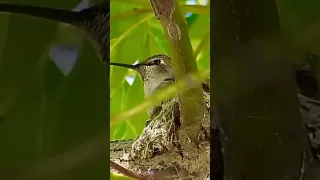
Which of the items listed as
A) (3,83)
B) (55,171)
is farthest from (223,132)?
(3,83)

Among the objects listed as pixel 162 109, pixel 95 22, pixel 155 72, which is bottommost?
pixel 162 109

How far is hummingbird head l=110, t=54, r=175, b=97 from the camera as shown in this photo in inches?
60.7

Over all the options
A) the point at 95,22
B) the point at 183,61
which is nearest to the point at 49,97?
the point at 95,22

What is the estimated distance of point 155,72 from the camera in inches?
61.1

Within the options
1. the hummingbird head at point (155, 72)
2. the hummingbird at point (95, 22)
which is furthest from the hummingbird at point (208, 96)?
the hummingbird at point (95, 22)

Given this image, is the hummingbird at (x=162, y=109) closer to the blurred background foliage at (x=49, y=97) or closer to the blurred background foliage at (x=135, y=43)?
the blurred background foliage at (x=135, y=43)

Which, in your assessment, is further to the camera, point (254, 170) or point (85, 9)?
point (254, 170)

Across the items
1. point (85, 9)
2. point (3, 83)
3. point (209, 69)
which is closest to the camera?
point (3, 83)

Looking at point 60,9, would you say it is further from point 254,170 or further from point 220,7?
point 254,170

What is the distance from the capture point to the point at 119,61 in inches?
59.2

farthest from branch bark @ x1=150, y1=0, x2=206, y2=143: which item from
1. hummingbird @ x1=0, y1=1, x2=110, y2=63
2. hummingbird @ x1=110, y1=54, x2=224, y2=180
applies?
hummingbird @ x1=0, y1=1, x2=110, y2=63

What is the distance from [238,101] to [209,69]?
14 centimetres

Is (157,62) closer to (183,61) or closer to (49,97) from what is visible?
(183,61)

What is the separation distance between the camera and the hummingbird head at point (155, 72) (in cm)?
154
